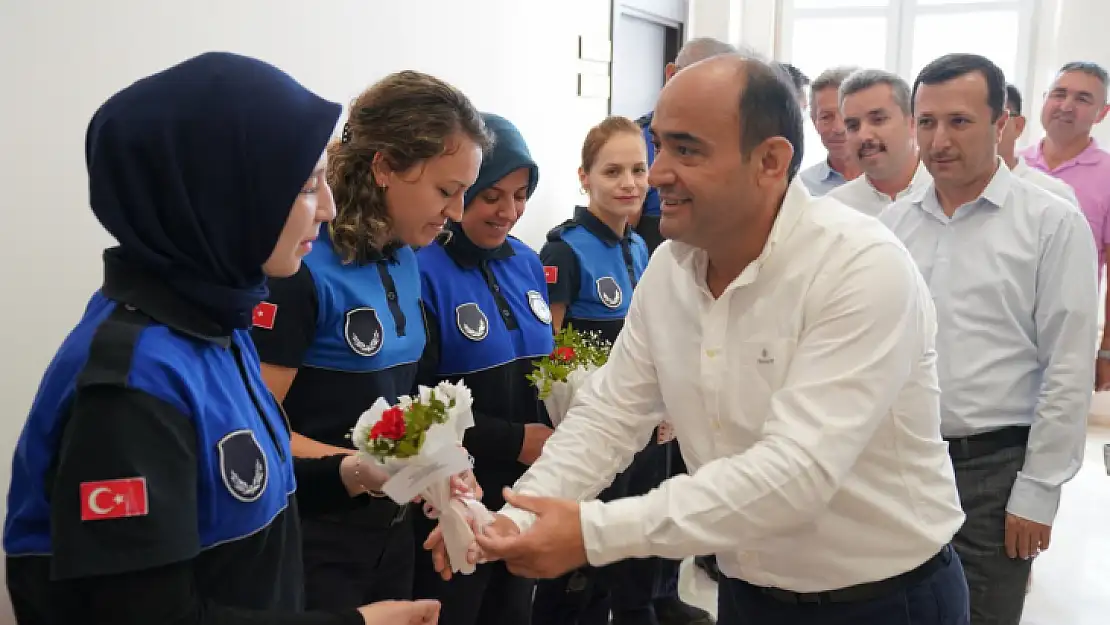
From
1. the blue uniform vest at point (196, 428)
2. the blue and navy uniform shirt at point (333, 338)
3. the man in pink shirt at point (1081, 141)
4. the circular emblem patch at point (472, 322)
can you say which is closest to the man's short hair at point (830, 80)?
the man in pink shirt at point (1081, 141)

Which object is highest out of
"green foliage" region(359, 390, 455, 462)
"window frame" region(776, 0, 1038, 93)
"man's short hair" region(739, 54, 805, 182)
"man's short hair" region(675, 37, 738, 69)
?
"window frame" region(776, 0, 1038, 93)

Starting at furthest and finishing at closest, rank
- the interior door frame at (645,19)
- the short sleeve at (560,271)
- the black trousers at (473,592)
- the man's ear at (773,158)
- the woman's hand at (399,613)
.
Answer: the interior door frame at (645,19) → the short sleeve at (560,271) → the black trousers at (473,592) → the man's ear at (773,158) → the woman's hand at (399,613)

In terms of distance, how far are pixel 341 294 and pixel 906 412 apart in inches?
45.8

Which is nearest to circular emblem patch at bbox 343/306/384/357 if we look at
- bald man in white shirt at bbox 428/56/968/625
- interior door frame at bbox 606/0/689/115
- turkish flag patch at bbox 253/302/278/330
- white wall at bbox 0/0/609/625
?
turkish flag patch at bbox 253/302/278/330

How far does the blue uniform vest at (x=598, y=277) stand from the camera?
3102 mm

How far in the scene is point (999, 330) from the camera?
243cm

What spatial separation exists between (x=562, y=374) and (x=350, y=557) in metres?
0.74

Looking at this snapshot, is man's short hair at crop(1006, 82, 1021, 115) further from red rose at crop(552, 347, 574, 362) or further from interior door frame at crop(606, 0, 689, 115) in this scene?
red rose at crop(552, 347, 574, 362)

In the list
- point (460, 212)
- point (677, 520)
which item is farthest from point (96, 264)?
point (677, 520)

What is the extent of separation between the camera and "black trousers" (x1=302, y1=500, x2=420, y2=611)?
6.29 ft

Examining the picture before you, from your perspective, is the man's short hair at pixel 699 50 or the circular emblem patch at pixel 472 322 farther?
the man's short hair at pixel 699 50

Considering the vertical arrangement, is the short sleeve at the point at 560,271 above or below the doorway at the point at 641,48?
below

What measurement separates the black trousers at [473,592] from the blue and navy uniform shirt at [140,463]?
1.09 metres

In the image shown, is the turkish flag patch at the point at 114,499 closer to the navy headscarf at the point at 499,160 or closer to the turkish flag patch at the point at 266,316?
the turkish flag patch at the point at 266,316
